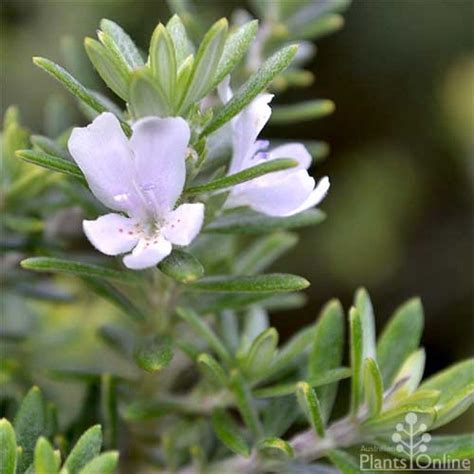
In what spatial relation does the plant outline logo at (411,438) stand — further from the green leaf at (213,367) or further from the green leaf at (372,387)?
the green leaf at (213,367)

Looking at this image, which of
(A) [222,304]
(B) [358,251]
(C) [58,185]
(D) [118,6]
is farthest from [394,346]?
(D) [118,6]

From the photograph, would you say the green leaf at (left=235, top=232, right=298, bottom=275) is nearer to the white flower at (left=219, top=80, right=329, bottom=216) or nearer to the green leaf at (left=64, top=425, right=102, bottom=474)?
the white flower at (left=219, top=80, right=329, bottom=216)

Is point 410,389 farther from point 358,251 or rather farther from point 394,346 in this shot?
point 358,251

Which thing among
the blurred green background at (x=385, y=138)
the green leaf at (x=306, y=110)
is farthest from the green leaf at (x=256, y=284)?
the blurred green background at (x=385, y=138)

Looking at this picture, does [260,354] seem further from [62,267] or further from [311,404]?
[62,267]

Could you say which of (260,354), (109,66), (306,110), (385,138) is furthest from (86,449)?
(385,138)

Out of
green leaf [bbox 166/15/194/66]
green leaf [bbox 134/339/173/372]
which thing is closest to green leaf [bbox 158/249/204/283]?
Result: green leaf [bbox 134/339/173/372]
